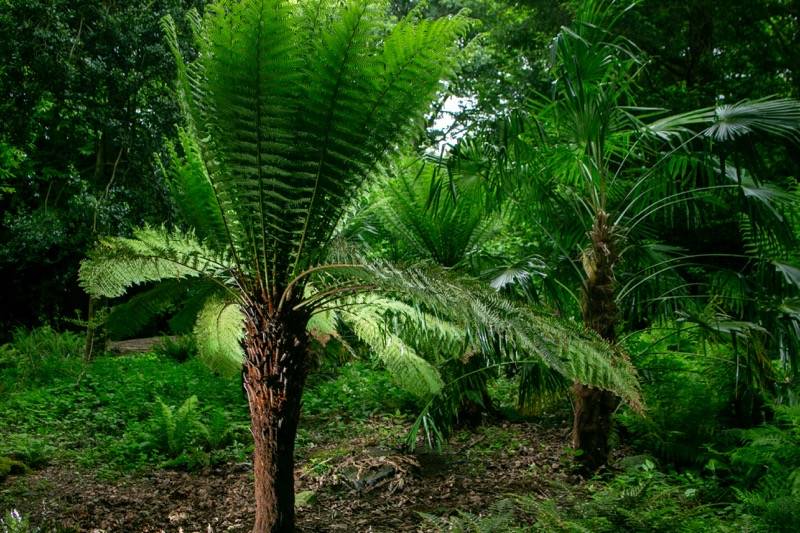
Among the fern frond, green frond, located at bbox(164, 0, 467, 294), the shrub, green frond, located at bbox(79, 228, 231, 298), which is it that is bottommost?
the shrub

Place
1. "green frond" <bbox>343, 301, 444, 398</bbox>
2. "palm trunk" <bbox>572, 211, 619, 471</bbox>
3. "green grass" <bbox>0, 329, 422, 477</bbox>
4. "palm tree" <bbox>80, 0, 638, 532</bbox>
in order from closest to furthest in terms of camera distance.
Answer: "palm tree" <bbox>80, 0, 638, 532</bbox> < "palm trunk" <bbox>572, 211, 619, 471</bbox> < "green frond" <bbox>343, 301, 444, 398</bbox> < "green grass" <bbox>0, 329, 422, 477</bbox>

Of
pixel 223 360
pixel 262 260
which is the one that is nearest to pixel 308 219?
pixel 262 260

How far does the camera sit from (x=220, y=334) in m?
3.47

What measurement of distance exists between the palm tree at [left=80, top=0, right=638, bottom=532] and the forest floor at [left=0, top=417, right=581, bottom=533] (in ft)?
2.21

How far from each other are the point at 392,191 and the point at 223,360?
6.11 feet

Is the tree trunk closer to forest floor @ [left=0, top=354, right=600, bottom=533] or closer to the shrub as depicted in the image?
forest floor @ [left=0, top=354, right=600, bottom=533]

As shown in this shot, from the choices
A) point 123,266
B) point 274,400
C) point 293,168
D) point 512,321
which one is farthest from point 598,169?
point 123,266

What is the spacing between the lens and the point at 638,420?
12.4 ft

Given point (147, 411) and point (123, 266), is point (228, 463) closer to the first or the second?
point (147, 411)

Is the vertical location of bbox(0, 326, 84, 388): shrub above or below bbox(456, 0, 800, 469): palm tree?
below

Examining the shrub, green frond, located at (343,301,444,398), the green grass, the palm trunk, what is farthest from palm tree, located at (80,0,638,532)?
the shrub

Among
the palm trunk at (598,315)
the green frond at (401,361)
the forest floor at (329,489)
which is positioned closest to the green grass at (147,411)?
the forest floor at (329,489)

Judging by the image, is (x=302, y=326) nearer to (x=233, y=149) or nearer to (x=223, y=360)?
(x=233, y=149)

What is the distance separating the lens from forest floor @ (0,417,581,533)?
3.10 metres
